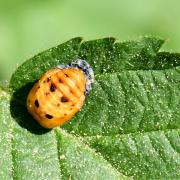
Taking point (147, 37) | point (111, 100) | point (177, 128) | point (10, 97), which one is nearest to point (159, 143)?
point (177, 128)

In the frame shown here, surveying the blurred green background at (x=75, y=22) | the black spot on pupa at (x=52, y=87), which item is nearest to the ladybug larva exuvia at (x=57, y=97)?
the black spot on pupa at (x=52, y=87)

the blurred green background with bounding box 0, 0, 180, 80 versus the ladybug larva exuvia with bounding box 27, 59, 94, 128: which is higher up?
the ladybug larva exuvia with bounding box 27, 59, 94, 128

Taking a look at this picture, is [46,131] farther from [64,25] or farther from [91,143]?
[64,25]

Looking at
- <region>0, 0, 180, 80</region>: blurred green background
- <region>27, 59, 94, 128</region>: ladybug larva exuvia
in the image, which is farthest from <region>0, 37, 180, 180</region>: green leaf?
<region>0, 0, 180, 80</region>: blurred green background

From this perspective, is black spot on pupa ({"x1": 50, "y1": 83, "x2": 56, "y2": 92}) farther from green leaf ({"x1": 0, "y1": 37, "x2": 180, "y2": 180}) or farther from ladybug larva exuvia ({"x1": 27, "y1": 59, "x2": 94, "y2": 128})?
green leaf ({"x1": 0, "y1": 37, "x2": 180, "y2": 180})

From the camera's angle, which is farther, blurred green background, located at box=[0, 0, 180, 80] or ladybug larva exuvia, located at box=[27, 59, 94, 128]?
blurred green background, located at box=[0, 0, 180, 80]
